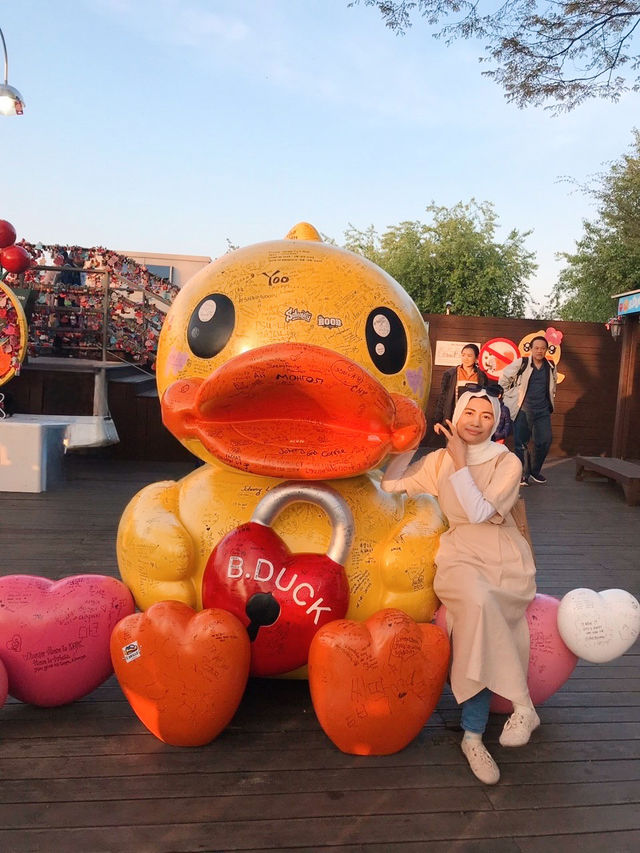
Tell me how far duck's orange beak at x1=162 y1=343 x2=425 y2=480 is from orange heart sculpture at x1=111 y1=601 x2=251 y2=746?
492mm

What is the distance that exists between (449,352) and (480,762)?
835cm

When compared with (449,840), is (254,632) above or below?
above

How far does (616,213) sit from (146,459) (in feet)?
52.5

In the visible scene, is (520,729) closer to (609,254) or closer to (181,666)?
(181,666)

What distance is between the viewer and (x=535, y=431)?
7152mm

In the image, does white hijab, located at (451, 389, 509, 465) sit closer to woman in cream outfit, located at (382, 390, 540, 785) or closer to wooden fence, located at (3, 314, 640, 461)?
woman in cream outfit, located at (382, 390, 540, 785)

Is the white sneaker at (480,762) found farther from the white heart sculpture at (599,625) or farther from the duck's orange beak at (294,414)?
the duck's orange beak at (294,414)

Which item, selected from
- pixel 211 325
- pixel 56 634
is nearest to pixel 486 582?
pixel 211 325

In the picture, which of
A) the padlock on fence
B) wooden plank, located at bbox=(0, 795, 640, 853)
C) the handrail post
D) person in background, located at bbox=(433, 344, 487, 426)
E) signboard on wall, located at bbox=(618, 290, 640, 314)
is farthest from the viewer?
signboard on wall, located at bbox=(618, 290, 640, 314)

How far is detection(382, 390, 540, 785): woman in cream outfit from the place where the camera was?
2.05 metres

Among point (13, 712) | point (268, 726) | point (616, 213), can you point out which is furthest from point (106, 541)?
point (616, 213)

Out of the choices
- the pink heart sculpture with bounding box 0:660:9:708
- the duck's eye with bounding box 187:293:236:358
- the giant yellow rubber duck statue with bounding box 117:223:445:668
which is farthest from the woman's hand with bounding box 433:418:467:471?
the pink heart sculpture with bounding box 0:660:9:708

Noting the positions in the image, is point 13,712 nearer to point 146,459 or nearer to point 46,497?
point 46,497

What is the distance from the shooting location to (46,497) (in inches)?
234
